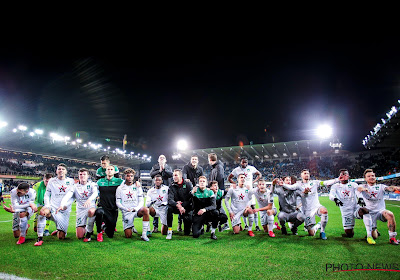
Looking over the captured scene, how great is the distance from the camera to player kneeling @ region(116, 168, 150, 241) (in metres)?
6.59

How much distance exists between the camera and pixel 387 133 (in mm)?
28750

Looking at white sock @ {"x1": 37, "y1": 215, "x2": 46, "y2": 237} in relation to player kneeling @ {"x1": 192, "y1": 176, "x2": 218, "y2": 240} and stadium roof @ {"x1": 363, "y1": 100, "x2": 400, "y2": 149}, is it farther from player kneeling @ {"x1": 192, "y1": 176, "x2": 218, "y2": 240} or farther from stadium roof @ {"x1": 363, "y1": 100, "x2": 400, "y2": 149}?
stadium roof @ {"x1": 363, "y1": 100, "x2": 400, "y2": 149}

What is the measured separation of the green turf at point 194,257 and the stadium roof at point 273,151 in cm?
3682

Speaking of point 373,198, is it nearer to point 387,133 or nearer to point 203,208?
point 203,208

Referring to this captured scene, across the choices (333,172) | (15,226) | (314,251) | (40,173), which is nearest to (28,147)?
(40,173)

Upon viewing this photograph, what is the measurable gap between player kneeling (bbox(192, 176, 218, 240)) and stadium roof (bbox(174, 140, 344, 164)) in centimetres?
3620

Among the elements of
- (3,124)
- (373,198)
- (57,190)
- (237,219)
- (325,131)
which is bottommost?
(237,219)

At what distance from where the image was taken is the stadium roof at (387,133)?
2394 cm

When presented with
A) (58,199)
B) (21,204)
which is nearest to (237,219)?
(58,199)

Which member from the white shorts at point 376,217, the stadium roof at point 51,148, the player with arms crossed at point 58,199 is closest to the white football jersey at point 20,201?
the player with arms crossed at point 58,199

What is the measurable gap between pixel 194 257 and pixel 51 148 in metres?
44.7

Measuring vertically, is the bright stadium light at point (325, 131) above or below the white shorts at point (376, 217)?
above

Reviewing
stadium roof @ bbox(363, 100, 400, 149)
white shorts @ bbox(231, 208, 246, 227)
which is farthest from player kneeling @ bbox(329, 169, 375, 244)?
stadium roof @ bbox(363, 100, 400, 149)

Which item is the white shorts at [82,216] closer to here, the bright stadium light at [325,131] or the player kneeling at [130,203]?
the player kneeling at [130,203]
